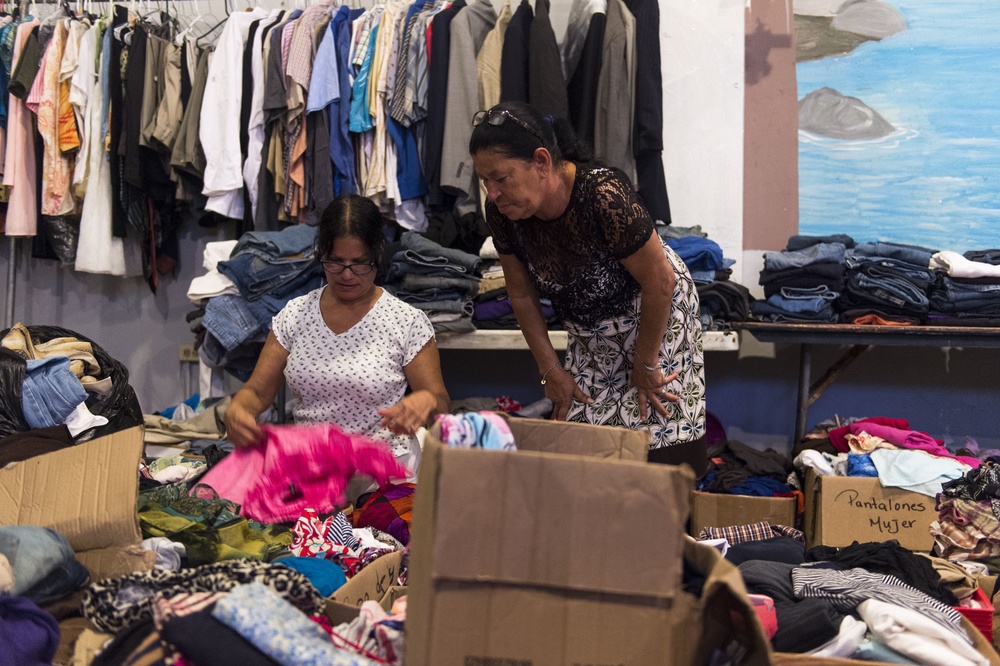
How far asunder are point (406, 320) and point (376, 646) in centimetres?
152

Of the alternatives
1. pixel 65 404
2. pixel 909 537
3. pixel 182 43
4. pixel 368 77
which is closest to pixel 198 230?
pixel 182 43

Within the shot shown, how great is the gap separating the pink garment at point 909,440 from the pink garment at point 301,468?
2.03m

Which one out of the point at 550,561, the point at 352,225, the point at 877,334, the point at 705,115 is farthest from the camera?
the point at 705,115

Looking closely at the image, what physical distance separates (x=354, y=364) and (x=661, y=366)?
37.6 inches

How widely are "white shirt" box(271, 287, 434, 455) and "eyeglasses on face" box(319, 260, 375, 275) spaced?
0.15 meters

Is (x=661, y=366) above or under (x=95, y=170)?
under

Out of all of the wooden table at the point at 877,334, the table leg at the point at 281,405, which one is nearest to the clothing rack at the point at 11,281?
the table leg at the point at 281,405

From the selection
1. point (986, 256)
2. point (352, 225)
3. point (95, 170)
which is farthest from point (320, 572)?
point (95, 170)

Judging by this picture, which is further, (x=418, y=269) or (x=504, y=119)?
(x=418, y=269)

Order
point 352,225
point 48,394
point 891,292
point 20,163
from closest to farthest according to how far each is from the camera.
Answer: point 48,394 < point 352,225 < point 891,292 < point 20,163

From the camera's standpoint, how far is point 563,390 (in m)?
2.28

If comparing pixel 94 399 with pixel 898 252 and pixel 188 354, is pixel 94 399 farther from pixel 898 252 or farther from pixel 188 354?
pixel 898 252

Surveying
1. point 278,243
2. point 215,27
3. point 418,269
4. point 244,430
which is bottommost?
point 244,430

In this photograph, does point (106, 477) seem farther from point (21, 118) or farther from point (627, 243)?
point (21, 118)
